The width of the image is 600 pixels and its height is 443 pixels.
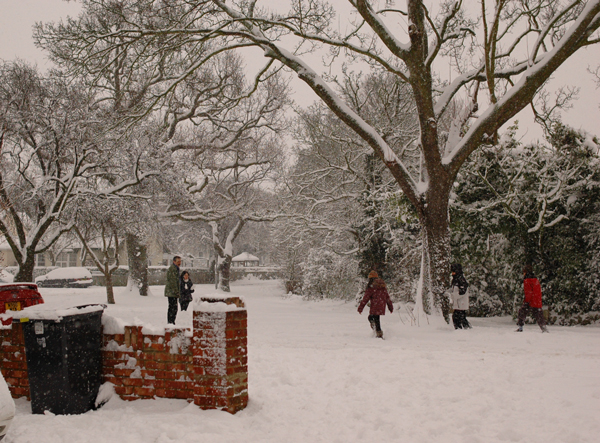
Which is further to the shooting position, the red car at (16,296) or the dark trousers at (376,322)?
the dark trousers at (376,322)

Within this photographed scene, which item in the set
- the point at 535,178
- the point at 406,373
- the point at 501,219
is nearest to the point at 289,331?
the point at 406,373

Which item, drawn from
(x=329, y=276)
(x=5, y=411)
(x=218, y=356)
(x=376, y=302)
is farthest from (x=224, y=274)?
(x=5, y=411)

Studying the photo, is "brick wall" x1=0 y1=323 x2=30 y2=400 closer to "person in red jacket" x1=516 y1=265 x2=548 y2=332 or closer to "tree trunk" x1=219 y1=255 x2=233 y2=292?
"person in red jacket" x1=516 y1=265 x2=548 y2=332

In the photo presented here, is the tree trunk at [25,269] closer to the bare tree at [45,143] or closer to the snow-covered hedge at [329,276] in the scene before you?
the bare tree at [45,143]

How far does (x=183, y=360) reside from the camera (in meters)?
4.55

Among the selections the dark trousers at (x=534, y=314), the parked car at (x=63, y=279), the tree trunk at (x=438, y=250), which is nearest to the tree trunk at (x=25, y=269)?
the tree trunk at (x=438, y=250)

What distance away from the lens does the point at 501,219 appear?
1393cm

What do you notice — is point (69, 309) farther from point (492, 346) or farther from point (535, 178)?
point (535, 178)

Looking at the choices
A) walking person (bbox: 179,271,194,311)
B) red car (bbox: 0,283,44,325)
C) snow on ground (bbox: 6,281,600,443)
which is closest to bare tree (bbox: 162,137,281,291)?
walking person (bbox: 179,271,194,311)

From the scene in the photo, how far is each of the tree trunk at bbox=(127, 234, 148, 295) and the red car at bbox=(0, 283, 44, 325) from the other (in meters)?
15.8

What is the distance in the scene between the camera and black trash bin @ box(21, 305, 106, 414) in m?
4.34

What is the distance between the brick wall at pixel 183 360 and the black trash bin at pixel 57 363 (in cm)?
37

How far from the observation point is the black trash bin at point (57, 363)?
4.34m

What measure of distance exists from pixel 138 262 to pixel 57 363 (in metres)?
21.1
